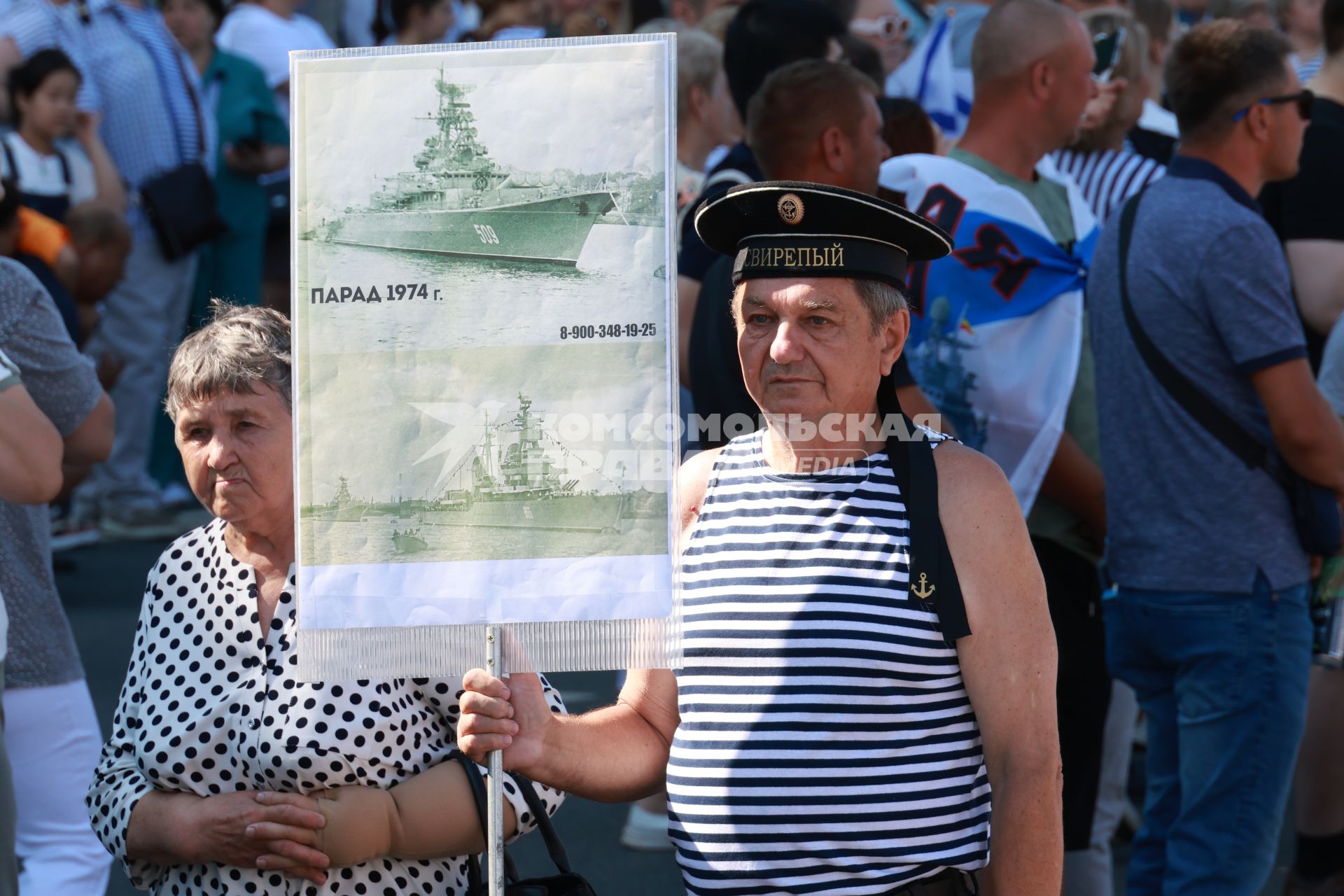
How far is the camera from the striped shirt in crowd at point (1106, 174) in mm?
5531

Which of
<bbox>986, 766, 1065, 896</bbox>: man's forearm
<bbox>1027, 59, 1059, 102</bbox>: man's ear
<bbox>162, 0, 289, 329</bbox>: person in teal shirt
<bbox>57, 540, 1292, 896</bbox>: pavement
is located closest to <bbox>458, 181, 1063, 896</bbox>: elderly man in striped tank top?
<bbox>986, 766, 1065, 896</bbox>: man's forearm

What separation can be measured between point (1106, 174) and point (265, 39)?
222 inches

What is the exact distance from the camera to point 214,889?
2.62 metres

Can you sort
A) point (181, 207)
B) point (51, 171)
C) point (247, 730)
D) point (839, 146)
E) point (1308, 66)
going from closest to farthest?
point (247, 730), point (839, 146), point (1308, 66), point (51, 171), point (181, 207)

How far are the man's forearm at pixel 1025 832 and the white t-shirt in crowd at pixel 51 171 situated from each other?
6580 millimetres

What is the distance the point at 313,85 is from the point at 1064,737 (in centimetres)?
274

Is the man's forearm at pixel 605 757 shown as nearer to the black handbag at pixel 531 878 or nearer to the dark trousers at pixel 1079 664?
the black handbag at pixel 531 878

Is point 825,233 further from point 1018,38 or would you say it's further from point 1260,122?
point 1018,38

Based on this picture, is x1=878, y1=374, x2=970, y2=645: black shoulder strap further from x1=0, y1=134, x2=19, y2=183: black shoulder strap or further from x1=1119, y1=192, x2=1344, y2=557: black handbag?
x1=0, y1=134, x2=19, y2=183: black shoulder strap

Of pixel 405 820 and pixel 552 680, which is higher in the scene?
pixel 405 820

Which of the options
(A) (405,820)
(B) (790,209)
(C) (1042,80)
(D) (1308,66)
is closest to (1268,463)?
(C) (1042,80)

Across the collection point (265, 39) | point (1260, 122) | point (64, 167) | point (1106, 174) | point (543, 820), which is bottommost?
point (543, 820)

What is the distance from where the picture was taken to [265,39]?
30.4ft

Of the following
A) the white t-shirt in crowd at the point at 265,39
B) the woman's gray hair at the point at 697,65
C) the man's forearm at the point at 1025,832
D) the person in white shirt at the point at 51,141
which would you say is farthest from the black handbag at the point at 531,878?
the white t-shirt in crowd at the point at 265,39
